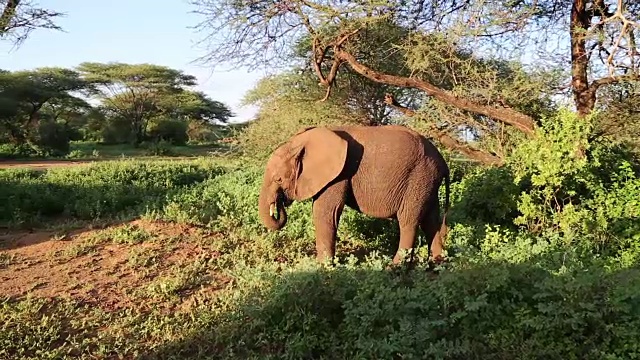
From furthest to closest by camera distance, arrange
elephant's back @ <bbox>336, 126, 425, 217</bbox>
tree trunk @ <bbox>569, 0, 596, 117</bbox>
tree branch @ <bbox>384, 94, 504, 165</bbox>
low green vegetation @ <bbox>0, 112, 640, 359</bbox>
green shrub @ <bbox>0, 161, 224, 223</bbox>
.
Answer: tree branch @ <bbox>384, 94, 504, 165</bbox> → green shrub @ <bbox>0, 161, 224, 223</bbox> → tree trunk @ <bbox>569, 0, 596, 117</bbox> → elephant's back @ <bbox>336, 126, 425, 217</bbox> → low green vegetation @ <bbox>0, 112, 640, 359</bbox>

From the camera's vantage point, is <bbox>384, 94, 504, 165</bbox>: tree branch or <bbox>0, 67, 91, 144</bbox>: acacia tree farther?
<bbox>0, 67, 91, 144</bbox>: acacia tree

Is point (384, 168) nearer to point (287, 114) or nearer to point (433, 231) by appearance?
point (433, 231)

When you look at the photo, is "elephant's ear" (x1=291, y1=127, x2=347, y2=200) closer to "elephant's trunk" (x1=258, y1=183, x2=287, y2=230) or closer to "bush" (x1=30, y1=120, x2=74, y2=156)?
"elephant's trunk" (x1=258, y1=183, x2=287, y2=230)

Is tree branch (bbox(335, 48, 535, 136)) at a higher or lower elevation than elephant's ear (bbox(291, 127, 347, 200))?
higher

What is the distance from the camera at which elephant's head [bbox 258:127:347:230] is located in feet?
17.9

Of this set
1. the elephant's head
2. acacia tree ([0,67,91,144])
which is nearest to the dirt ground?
the elephant's head

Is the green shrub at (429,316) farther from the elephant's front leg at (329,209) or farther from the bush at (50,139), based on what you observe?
the bush at (50,139)

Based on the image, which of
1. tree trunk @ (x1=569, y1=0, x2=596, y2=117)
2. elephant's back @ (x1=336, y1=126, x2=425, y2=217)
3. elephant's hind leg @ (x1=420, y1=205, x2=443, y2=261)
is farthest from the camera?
tree trunk @ (x1=569, y1=0, x2=596, y2=117)

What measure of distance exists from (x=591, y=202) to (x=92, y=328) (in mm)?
5713

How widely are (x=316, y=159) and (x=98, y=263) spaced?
267cm

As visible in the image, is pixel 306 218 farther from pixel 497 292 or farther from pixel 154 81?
pixel 154 81

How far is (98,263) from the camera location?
6.17 m

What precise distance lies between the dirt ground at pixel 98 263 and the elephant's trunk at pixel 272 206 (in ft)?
2.47

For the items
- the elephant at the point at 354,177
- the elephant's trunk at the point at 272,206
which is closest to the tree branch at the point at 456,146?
the elephant at the point at 354,177
